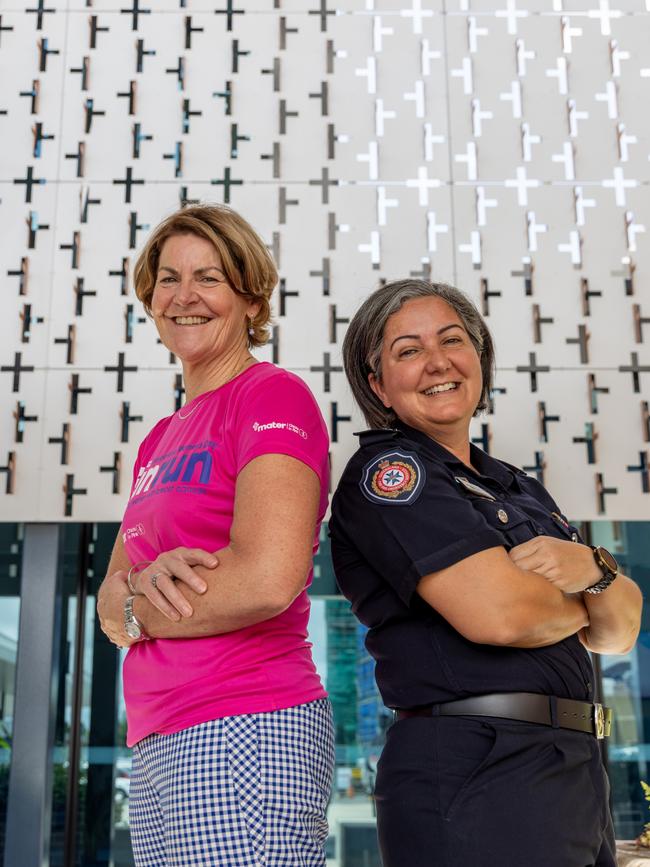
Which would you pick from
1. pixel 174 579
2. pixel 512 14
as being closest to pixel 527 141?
pixel 512 14

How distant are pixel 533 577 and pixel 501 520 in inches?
5.6

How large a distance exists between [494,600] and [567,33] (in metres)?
3.85

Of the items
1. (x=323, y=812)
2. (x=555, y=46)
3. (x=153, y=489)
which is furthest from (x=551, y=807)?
(x=555, y=46)

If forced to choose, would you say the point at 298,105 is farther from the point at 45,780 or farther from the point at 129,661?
the point at 129,661

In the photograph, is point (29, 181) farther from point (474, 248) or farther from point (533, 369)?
point (533, 369)

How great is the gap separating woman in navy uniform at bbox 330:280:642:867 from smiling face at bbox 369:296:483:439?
33mm

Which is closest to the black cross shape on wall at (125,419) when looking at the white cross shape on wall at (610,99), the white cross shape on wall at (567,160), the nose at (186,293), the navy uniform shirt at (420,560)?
the white cross shape on wall at (567,160)

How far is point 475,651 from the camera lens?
1.41 metres

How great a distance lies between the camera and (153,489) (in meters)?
1.50

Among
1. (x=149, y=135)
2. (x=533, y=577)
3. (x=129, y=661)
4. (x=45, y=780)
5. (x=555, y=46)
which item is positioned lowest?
(x=45, y=780)

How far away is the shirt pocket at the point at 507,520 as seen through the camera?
5.02ft

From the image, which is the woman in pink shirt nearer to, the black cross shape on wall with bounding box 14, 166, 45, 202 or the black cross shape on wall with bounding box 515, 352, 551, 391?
the black cross shape on wall with bounding box 515, 352, 551, 391

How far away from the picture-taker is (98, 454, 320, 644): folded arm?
1.29m

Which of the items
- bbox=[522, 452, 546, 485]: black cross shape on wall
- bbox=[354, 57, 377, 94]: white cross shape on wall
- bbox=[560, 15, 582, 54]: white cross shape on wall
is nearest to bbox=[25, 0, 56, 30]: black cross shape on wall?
bbox=[354, 57, 377, 94]: white cross shape on wall
